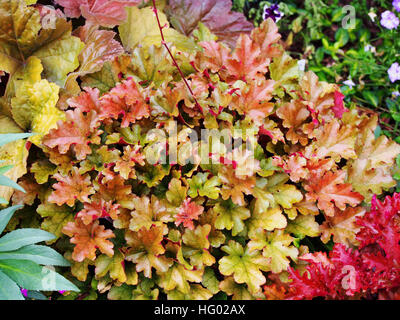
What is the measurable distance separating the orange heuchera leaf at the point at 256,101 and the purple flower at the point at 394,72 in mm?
1267

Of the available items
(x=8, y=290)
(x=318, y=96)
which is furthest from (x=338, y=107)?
(x=8, y=290)

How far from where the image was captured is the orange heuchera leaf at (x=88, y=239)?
1389 mm

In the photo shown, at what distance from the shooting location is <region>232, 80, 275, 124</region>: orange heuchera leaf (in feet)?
5.13

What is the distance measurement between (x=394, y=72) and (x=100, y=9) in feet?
5.74

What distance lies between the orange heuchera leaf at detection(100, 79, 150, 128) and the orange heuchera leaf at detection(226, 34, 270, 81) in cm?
39

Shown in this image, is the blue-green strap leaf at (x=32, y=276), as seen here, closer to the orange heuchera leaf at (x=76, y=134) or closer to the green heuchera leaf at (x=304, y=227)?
the orange heuchera leaf at (x=76, y=134)

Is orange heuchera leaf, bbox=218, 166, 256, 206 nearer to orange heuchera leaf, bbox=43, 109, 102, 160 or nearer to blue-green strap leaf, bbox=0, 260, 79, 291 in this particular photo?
orange heuchera leaf, bbox=43, 109, 102, 160

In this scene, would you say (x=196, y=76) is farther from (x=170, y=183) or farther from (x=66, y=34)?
(x=66, y=34)

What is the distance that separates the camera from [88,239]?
1427 millimetres

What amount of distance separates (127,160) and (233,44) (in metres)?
1.00

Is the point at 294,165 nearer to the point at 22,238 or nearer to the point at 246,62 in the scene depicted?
the point at 246,62

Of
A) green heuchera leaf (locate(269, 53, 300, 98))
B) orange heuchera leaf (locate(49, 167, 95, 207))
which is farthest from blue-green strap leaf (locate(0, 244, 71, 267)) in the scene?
green heuchera leaf (locate(269, 53, 300, 98))

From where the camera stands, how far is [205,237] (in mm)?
1437
